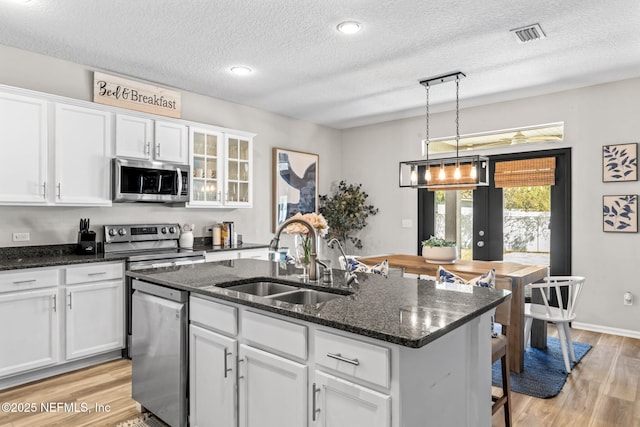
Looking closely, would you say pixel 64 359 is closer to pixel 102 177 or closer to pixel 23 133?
pixel 102 177

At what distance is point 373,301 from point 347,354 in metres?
0.42

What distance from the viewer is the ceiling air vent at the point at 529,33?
3018mm

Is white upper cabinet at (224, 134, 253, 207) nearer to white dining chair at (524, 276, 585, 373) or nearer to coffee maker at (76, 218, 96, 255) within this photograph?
coffee maker at (76, 218, 96, 255)

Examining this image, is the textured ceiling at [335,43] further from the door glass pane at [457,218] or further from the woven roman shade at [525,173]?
the door glass pane at [457,218]

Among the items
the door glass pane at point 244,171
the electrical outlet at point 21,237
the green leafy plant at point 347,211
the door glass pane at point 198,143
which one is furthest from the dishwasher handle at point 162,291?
the green leafy plant at point 347,211

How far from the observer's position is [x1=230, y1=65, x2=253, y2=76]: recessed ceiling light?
393 cm

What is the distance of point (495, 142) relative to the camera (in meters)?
5.29

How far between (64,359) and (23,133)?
188cm

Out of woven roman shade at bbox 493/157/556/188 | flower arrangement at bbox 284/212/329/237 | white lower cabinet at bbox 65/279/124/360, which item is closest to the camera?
flower arrangement at bbox 284/212/329/237

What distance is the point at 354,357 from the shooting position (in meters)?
1.49

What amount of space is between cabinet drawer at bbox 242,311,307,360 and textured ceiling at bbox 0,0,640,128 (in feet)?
6.89

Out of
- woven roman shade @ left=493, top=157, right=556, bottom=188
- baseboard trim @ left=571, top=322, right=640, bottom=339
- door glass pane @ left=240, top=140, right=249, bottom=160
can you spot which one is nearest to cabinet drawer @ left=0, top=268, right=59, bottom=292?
door glass pane @ left=240, top=140, right=249, bottom=160

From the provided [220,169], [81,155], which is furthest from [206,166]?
[81,155]

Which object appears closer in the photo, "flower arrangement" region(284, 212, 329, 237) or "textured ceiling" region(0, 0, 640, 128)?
"flower arrangement" region(284, 212, 329, 237)
